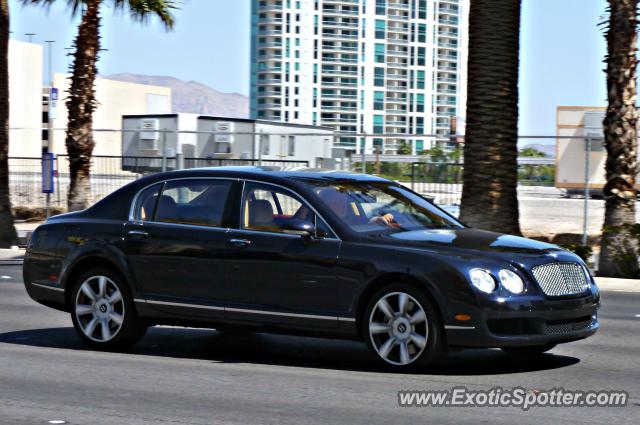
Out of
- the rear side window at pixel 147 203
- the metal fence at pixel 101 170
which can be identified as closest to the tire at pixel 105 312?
the rear side window at pixel 147 203

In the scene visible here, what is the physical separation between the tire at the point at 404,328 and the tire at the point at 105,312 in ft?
7.40

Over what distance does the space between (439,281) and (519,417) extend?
160 cm

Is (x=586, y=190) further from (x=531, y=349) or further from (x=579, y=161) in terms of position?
(x=531, y=349)

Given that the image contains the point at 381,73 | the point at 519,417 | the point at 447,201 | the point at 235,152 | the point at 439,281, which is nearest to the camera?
the point at 519,417

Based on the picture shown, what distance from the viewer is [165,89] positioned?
139125 millimetres

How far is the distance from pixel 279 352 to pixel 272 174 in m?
1.53

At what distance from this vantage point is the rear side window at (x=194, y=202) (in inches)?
389

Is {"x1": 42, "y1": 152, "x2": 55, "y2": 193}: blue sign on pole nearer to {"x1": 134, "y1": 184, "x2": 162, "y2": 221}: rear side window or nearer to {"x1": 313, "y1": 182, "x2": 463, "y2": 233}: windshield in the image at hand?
{"x1": 134, "y1": 184, "x2": 162, "y2": 221}: rear side window

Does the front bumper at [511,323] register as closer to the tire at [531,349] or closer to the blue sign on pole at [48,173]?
the tire at [531,349]

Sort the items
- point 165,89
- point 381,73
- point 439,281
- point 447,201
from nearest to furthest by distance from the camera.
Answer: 1. point 439,281
2. point 447,201
3. point 165,89
4. point 381,73

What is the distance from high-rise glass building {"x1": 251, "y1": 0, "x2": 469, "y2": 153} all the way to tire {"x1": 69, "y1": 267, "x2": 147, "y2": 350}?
17722 centimetres

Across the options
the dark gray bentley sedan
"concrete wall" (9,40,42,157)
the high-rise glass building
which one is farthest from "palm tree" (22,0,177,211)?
the high-rise glass building

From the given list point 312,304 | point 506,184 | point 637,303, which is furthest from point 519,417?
point 506,184

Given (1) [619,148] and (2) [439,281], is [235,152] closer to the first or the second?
(1) [619,148]
